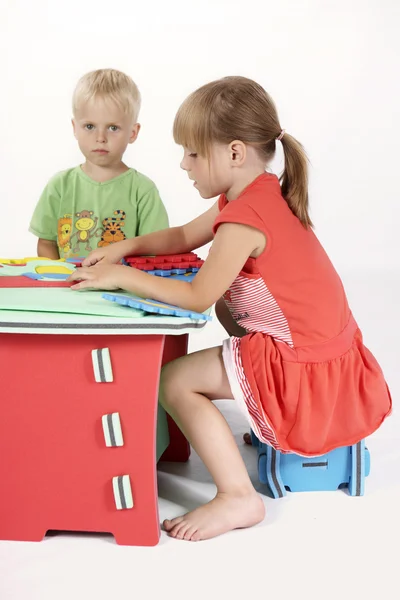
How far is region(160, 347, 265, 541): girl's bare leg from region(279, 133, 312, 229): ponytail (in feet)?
1.00

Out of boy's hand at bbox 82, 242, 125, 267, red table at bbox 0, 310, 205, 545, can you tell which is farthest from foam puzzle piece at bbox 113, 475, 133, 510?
boy's hand at bbox 82, 242, 125, 267

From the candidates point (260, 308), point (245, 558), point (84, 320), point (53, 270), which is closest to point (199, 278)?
point (260, 308)

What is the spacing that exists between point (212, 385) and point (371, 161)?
288cm

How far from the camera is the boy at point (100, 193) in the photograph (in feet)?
7.10

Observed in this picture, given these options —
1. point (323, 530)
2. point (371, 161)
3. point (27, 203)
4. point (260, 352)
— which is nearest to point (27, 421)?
point (260, 352)

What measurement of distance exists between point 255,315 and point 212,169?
0.28 m

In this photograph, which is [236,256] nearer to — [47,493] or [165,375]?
[165,375]

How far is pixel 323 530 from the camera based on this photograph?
160cm

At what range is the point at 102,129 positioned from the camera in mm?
2154

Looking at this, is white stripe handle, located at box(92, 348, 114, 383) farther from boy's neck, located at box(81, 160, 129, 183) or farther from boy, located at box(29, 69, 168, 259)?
boy's neck, located at box(81, 160, 129, 183)

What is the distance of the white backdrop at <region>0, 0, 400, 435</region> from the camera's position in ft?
13.9

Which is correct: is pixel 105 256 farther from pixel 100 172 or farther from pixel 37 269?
pixel 100 172

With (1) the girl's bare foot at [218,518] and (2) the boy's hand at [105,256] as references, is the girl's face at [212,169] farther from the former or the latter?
(1) the girl's bare foot at [218,518]

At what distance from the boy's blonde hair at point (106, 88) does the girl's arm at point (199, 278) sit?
67cm
